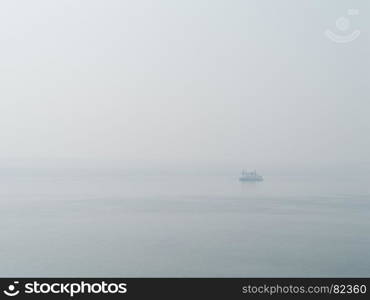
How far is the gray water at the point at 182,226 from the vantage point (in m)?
2.48

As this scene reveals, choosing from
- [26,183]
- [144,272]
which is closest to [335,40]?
[144,272]

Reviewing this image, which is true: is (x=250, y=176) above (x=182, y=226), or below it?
above

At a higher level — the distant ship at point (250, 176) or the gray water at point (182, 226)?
the distant ship at point (250, 176)

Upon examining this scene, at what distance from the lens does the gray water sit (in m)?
2.48

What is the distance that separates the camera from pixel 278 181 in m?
3.04

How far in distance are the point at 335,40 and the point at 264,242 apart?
1.24m

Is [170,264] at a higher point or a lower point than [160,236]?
lower

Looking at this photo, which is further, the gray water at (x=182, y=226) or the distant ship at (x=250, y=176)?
the distant ship at (x=250, y=176)

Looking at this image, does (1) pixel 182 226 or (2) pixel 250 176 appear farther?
(2) pixel 250 176

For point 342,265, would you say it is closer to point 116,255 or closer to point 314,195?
point 314,195

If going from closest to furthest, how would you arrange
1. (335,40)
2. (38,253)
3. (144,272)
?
1. (144,272)
2. (38,253)
3. (335,40)

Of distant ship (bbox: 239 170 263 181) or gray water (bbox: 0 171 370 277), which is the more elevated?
distant ship (bbox: 239 170 263 181)

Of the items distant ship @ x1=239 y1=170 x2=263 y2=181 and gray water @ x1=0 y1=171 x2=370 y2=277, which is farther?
distant ship @ x1=239 y1=170 x2=263 y2=181

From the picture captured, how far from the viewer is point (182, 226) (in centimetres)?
274
